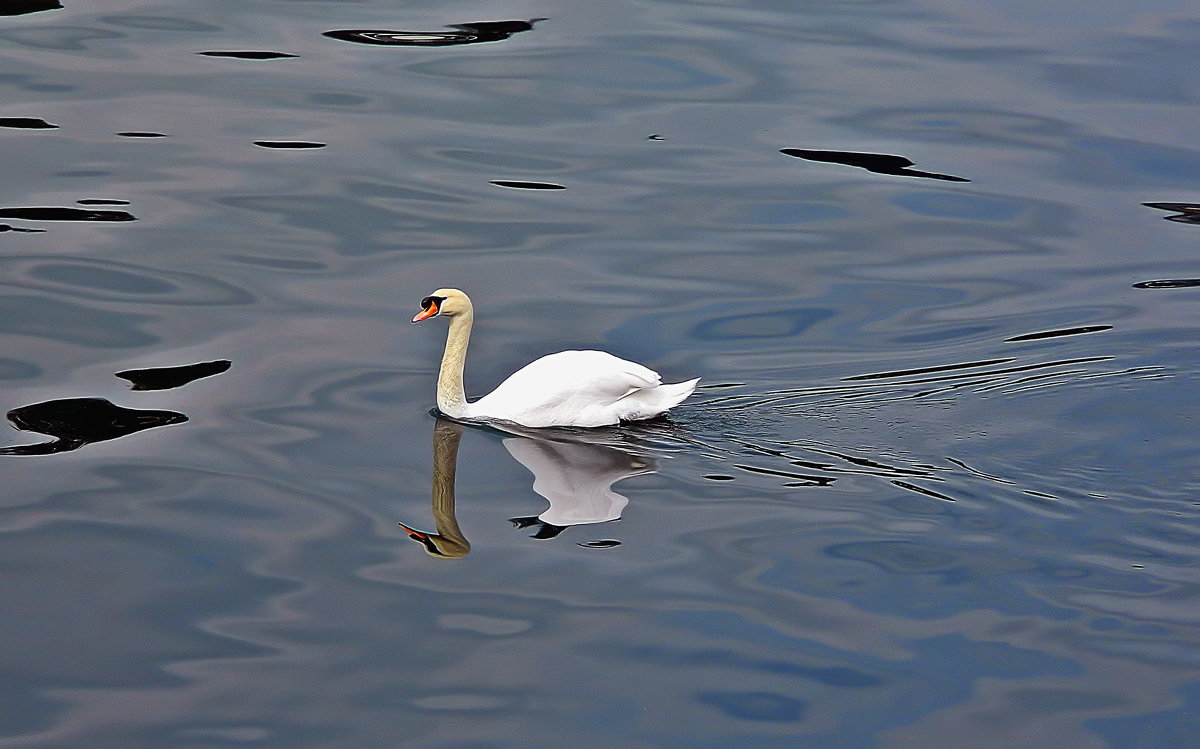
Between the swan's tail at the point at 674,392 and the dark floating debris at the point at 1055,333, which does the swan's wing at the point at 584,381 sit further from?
the dark floating debris at the point at 1055,333

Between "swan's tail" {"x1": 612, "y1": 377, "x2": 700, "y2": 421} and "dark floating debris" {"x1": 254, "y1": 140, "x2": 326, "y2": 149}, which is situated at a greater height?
"dark floating debris" {"x1": 254, "y1": 140, "x2": 326, "y2": 149}

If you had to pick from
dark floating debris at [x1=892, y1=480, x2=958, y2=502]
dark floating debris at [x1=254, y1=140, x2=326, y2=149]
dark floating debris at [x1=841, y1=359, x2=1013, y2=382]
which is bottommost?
dark floating debris at [x1=892, y1=480, x2=958, y2=502]

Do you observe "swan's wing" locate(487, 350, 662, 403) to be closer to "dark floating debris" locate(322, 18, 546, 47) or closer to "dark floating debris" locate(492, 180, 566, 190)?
"dark floating debris" locate(492, 180, 566, 190)

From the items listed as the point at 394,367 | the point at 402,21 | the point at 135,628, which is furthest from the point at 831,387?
the point at 402,21

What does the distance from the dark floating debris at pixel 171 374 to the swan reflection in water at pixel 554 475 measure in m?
1.62

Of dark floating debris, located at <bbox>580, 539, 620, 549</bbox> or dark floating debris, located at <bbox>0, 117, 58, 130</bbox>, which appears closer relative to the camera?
dark floating debris, located at <bbox>580, 539, 620, 549</bbox>

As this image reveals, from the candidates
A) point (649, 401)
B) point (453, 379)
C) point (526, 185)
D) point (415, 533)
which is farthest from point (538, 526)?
point (526, 185)

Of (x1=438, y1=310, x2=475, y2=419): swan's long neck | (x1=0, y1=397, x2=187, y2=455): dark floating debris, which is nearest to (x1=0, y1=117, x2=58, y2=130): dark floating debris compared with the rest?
(x1=0, y1=397, x2=187, y2=455): dark floating debris

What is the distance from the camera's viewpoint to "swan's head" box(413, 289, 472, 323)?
1059 centimetres

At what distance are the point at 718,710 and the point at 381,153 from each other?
31.5 ft

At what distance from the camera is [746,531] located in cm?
862

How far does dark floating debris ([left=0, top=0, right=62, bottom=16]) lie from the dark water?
0.05 meters

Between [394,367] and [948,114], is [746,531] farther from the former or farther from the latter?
[948,114]

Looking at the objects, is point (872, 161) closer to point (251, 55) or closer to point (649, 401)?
point (649, 401)
